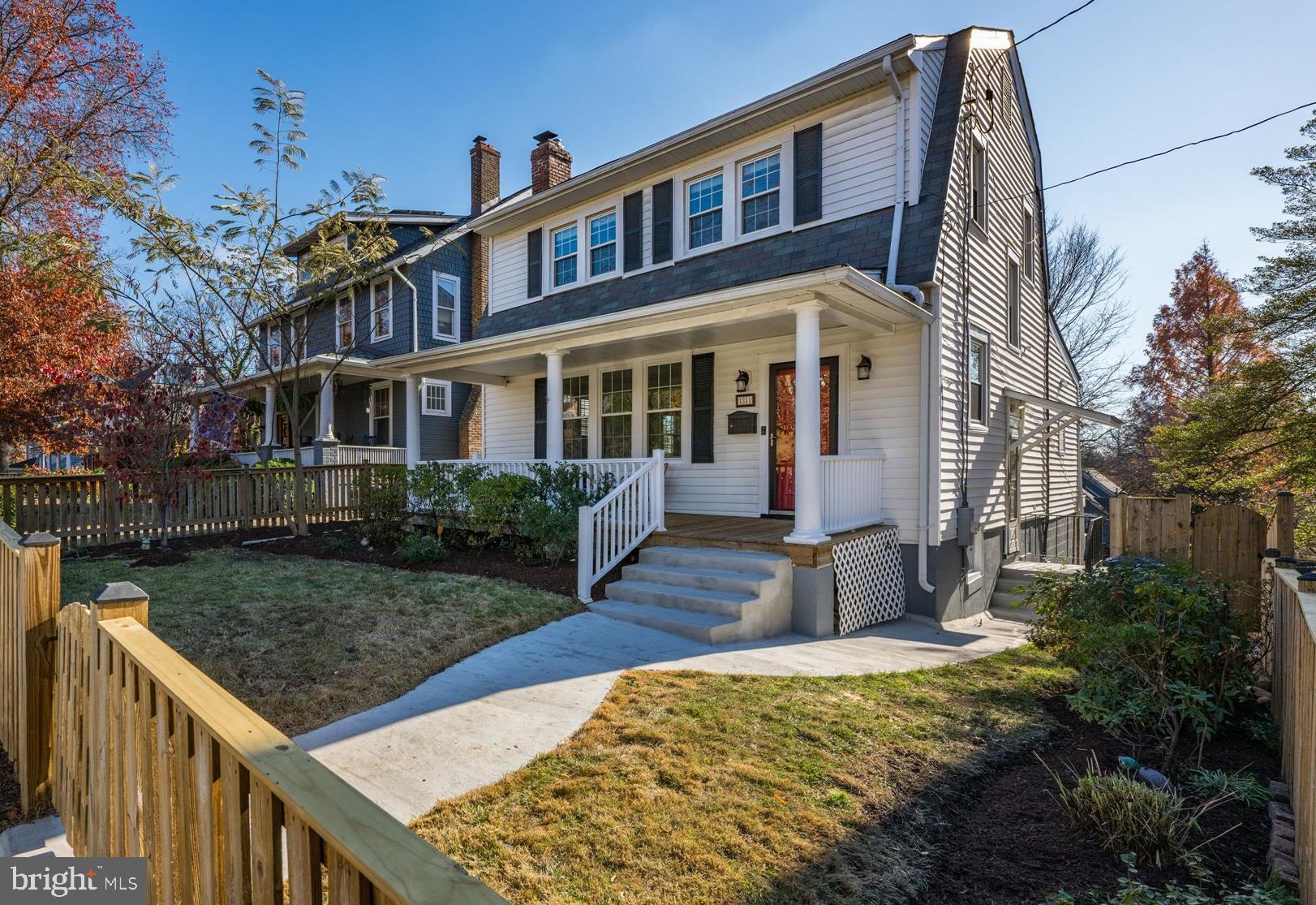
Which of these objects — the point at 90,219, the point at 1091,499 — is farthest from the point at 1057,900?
the point at 1091,499

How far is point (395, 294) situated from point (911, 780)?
662 inches

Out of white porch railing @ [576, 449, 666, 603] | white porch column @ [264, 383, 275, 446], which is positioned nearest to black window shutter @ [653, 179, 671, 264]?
white porch railing @ [576, 449, 666, 603]

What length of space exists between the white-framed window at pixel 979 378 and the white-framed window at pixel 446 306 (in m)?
13.2

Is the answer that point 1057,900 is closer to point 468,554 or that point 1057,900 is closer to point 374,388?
point 468,554

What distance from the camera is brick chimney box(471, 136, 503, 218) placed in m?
16.8

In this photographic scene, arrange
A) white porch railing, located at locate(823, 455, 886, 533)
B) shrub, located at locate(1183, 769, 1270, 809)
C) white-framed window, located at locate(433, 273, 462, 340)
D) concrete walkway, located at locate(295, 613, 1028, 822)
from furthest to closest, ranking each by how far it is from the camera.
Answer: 1. white-framed window, located at locate(433, 273, 462, 340)
2. white porch railing, located at locate(823, 455, 886, 533)
3. concrete walkway, located at locate(295, 613, 1028, 822)
4. shrub, located at locate(1183, 769, 1270, 809)

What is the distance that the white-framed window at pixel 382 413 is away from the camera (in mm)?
17781

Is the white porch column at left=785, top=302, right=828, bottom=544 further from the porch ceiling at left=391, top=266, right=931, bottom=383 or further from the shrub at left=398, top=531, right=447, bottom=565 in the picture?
the shrub at left=398, top=531, right=447, bottom=565

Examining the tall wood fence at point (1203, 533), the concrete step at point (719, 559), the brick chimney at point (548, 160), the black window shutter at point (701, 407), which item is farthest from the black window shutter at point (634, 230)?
the tall wood fence at point (1203, 533)

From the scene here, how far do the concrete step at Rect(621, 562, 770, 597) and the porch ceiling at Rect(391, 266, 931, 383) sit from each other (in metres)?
2.77

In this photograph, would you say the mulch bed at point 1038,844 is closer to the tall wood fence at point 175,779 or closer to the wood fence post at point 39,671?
the tall wood fence at point 175,779

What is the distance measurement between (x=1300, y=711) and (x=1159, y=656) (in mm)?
1363

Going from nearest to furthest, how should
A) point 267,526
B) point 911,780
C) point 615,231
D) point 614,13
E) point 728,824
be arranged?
point 728,824
point 911,780
point 614,13
point 615,231
point 267,526

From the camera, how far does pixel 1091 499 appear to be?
21.8m
